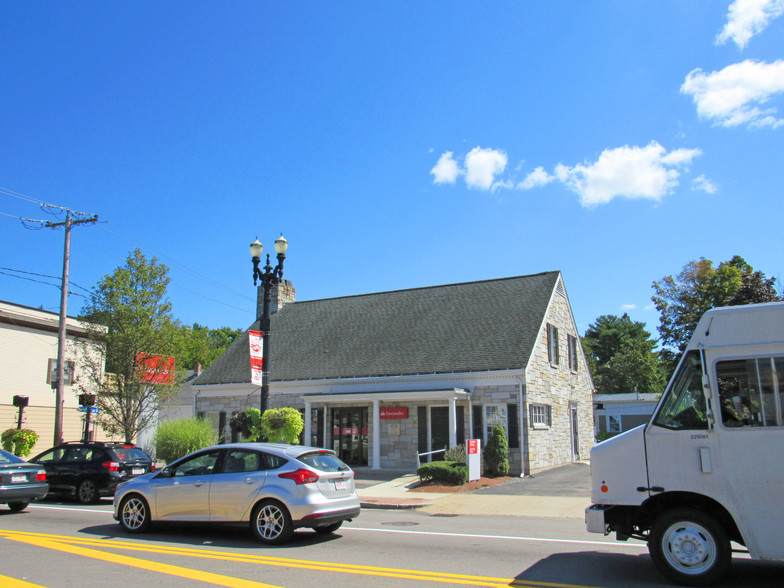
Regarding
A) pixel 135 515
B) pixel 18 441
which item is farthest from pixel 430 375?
pixel 18 441

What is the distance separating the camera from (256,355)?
16.1 meters

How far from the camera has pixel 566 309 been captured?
26.8 metres

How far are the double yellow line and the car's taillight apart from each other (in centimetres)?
115

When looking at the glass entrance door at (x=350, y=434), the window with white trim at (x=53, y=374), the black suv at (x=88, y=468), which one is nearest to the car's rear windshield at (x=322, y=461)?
the black suv at (x=88, y=468)

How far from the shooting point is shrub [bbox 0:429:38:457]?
2220 centimetres

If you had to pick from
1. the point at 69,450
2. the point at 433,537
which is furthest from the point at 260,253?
the point at 433,537

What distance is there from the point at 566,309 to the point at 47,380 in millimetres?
23916

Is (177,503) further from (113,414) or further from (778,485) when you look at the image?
(113,414)

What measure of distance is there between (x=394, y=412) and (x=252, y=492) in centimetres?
1343

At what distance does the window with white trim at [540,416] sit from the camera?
2128 centimetres

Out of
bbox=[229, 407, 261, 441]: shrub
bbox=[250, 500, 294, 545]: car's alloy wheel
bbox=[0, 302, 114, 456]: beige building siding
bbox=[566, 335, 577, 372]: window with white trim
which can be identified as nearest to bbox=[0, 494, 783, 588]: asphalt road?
bbox=[250, 500, 294, 545]: car's alloy wheel

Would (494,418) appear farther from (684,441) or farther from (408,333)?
(684,441)

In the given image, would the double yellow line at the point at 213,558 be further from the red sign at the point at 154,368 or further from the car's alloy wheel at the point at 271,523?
the red sign at the point at 154,368

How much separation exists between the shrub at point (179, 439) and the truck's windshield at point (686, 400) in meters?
16.8
